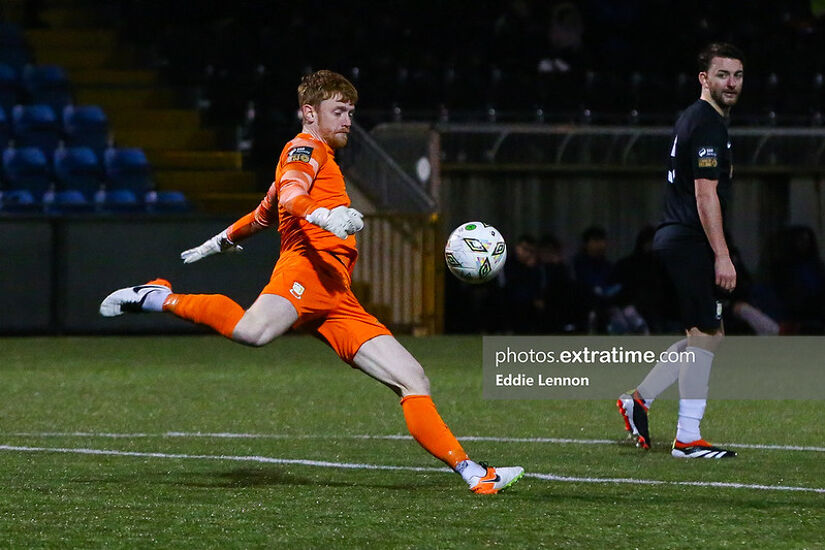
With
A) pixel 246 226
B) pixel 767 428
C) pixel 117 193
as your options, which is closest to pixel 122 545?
pixel 246 226

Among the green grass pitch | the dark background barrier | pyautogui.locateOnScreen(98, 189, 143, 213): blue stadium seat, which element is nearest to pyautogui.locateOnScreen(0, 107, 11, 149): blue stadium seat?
pyautogui.locateOnScreen(98, 189, 143, 213): blue stadium seat

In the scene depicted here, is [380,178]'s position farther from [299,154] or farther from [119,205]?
[299,154]

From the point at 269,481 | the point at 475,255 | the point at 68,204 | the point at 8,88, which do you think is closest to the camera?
the point at 269,481

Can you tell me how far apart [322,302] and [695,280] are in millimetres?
2003

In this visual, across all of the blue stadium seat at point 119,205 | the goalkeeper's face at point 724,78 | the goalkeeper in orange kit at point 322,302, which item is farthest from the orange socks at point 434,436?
the blue stadium seat at point 119,205

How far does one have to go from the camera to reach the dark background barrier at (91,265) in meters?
15.7

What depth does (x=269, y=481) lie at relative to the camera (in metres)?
6.30

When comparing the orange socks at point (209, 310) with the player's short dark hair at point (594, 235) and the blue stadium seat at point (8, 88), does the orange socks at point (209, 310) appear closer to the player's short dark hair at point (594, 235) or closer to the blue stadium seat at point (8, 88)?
the player's short dark hair at point (594, 235)

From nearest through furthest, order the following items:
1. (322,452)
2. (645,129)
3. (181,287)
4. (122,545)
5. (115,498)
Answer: (122,545) < (115,498) < (322,452) < (181,287) < (645,129)

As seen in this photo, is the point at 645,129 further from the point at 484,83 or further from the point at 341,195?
the point at 341,195

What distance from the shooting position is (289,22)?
67.7 ft

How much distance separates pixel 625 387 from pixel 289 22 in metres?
10.6

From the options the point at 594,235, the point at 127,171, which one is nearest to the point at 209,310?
the point at 594,235

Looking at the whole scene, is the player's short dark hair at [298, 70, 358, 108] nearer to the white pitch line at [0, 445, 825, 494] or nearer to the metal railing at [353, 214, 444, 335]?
the white pitch line at [0, 445, 825, 494]
